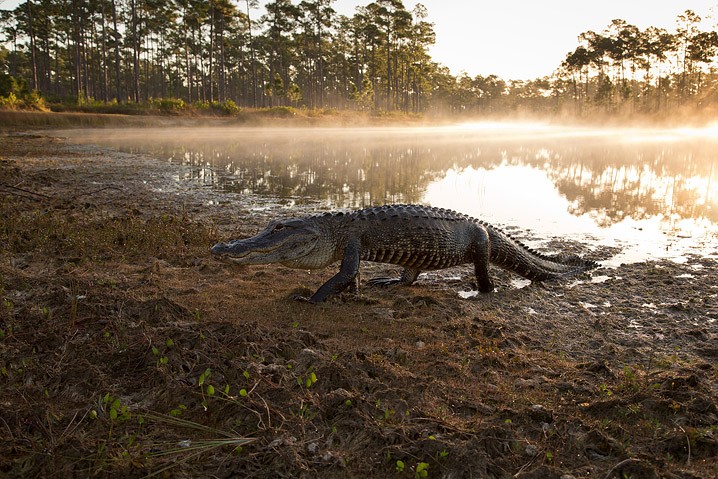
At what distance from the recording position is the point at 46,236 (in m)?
6.09

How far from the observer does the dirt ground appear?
2381 mm

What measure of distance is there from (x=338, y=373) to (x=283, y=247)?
1978 mm

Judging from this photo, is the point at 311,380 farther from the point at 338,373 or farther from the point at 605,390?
the point at 605,390

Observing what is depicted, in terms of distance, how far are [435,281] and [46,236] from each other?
503cm

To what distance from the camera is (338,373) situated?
3145mm

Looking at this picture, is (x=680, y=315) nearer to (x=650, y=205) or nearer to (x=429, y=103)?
(x=650, y=205)

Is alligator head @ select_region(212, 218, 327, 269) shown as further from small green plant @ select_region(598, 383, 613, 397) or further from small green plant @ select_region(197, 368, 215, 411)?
small green plant @ select_region(598, 383, 613, 397)

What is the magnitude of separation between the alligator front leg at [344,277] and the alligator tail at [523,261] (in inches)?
72.8

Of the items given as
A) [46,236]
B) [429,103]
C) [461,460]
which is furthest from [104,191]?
[429,103]

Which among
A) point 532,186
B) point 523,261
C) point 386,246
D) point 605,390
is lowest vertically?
point 605,390

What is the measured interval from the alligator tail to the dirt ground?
0.95 feet

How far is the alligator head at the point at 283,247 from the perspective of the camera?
15.2 feet

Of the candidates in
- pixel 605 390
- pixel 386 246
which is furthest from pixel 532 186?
pixel 605 390

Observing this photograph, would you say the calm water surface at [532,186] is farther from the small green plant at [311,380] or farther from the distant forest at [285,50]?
the distant forest at [285,50]
